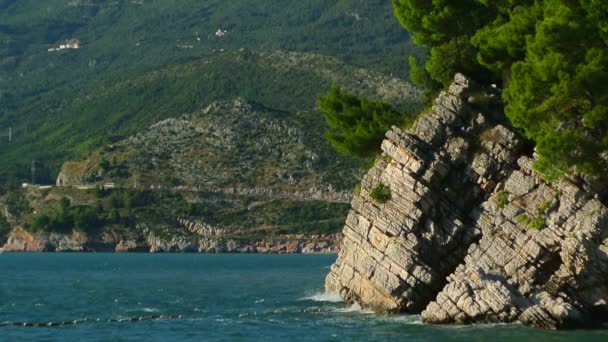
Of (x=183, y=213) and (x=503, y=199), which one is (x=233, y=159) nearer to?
(x=183, y=213)

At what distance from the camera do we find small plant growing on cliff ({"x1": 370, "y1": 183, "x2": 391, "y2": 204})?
1903 inches

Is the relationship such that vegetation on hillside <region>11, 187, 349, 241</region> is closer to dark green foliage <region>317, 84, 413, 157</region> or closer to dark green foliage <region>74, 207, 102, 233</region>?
dark green foliage <region>74, 207, 102, 233</region>

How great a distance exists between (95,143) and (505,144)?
486 feet

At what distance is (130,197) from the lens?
159750 millimetres

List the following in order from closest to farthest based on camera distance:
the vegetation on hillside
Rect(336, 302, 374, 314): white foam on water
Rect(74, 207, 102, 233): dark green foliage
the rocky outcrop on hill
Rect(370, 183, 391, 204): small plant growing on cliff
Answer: Rect(370, 183, 391, 204): small plant growing on cliff
Rect(336, 302, 374, 314): white foam on water
the vegetation on hillside
the rocky outcrop on hill
Rect(74, 207, 102, 233): dark green foliage

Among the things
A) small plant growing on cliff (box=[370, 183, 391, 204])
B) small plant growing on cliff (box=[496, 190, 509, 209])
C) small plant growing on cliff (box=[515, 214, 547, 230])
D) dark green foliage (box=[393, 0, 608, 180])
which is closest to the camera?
dark green foliage (box=[393, 0, 608, 180])

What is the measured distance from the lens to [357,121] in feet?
177

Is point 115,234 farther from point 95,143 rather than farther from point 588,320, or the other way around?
point 588,320

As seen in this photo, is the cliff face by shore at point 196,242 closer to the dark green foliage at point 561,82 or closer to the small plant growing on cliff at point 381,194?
the small plant growing on cliff at point 381,194

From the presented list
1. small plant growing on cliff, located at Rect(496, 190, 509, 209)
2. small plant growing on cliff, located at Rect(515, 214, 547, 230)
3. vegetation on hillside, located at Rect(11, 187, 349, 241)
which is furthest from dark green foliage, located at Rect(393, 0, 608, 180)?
vegetation on hillside, located at Rect(11, 187, 349, 241)

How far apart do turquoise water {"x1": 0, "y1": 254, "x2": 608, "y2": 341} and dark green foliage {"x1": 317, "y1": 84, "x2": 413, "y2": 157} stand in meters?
6.25

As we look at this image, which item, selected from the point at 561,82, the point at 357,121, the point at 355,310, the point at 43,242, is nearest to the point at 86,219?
the point at 43,242

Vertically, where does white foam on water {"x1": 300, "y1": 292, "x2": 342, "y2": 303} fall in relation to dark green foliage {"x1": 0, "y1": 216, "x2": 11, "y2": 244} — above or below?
above

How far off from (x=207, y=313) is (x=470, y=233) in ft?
40.4
